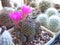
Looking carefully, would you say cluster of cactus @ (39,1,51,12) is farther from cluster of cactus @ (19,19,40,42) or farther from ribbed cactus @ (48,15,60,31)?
cluster of cactus @ (19,19,40,42)

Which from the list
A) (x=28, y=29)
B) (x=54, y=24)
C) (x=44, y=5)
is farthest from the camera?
(x=44, y=5)

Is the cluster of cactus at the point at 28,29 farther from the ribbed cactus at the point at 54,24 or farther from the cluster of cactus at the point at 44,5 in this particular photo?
the cluster of cactus at the point at 44,5

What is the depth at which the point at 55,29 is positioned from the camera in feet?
3.90

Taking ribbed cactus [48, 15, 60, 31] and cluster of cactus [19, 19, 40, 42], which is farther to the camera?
ribbed cactus [48, 15, 60, 31]

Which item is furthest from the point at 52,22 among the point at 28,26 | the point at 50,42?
the point at 28,26

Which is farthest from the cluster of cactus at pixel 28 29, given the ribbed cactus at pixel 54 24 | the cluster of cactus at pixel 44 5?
the cluster of cactus at pixel 44 5

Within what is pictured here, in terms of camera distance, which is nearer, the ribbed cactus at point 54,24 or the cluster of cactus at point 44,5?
the ribbed cactus at point 54,24

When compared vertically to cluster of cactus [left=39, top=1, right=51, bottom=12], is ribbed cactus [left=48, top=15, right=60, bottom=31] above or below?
below

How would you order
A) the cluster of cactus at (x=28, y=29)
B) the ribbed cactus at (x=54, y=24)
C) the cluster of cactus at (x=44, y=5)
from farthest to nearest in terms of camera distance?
the cluster of cactus at (x=44, y=5), the ribbed cactus at (x=54, y=24), the cluster of cactus at (x=28, y=29)

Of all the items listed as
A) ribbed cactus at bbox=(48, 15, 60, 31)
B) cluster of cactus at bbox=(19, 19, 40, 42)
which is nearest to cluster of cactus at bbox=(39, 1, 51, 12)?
ribbed cactus at bbox=(48, 15, 60, 31)

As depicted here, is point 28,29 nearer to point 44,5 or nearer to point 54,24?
point 54,24

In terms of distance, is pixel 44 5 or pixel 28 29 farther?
pixel 44 5

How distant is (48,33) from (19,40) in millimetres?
279

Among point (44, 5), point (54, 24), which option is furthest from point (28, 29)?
point (44, 5)
